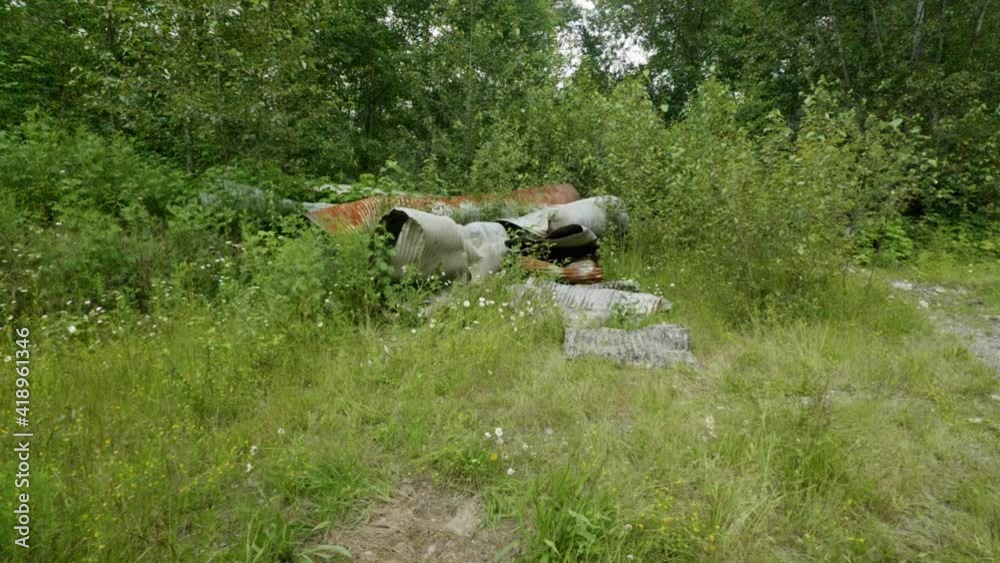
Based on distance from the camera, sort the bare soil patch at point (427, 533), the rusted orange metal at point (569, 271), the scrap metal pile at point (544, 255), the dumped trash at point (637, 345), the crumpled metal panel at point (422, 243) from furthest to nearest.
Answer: the rusted orange metal at point (569, 271) < the crumpled metal panel at point (422, 243) < the scrap metal pile at point (544, 255) < the dumped trash at point (637, 345) < the bare soil patch at point (427, 533)

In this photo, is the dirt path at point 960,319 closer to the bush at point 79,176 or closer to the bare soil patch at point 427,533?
the bare soil patch at point 427,533

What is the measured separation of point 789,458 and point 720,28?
15.3m

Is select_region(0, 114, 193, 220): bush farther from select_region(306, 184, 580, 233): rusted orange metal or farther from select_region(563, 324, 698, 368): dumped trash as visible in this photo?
select_region(563, 324, 698, 368): dumped trash

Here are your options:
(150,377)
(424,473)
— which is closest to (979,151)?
(424,473)

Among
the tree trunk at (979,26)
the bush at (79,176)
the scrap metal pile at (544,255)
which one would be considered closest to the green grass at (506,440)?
the scrap metal pile at (544,255)

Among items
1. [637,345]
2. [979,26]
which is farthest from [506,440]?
[979,26]

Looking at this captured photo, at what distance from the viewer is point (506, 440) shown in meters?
1.92

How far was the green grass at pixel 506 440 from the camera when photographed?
142 cm

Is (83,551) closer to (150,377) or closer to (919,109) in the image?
(150,377)

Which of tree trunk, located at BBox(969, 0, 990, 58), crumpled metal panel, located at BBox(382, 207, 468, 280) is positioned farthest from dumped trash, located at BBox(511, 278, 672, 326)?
tree trunk, located at BBox(969, 0, 990, 58)

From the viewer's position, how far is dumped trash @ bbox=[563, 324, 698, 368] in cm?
267

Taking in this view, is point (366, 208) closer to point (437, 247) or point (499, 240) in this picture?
point (437, 247)

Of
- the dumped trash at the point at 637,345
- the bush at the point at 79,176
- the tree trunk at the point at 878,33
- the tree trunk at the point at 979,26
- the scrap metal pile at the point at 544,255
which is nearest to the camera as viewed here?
the dumped trash at the point at 637,345

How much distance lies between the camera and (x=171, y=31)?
4398 mm
